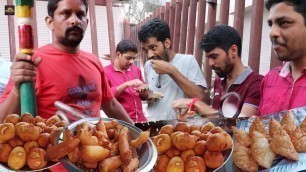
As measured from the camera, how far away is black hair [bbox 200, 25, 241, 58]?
80.8 inches

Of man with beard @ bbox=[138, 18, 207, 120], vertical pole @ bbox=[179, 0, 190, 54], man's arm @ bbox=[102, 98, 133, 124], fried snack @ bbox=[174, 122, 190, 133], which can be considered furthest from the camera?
vertical pole @ bbox=[179, 0, 190, 54]

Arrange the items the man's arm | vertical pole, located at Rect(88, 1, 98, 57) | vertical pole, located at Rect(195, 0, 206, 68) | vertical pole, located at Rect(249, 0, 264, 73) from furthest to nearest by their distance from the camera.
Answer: vertical pole, located at Rect(88, 1, 98, 57) → vertical pole, located at Rect(195, 0, 206, 68) → vertical pole, located at Rect(249, 0, 264, 73) → the man's arm

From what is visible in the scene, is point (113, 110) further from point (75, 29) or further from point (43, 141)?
point (43, 141)

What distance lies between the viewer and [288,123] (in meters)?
1.16

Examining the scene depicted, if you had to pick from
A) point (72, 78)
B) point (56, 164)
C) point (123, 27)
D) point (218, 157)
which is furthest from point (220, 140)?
point (123, 27)

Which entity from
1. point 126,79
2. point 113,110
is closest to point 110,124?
point 113,110

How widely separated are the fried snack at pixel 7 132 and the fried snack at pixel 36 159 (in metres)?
0.07

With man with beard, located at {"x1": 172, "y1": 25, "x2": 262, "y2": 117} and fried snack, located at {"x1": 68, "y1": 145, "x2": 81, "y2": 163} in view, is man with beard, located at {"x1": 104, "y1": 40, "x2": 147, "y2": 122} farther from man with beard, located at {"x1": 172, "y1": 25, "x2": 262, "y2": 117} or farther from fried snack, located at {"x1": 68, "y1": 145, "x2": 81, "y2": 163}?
fried snack, located at {"x1": 68, "y1": 145, "x2": 81, "y2": 163}

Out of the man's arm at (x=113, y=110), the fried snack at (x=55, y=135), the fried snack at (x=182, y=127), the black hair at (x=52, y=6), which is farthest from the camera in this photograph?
the man's arm at (x=113, y=110)

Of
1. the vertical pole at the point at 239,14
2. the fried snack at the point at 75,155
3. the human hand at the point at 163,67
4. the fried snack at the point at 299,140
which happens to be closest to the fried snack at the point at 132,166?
the fried snack at the point at 75,155

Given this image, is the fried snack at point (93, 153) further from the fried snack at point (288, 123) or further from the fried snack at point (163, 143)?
the fried snack at point (288, 123)

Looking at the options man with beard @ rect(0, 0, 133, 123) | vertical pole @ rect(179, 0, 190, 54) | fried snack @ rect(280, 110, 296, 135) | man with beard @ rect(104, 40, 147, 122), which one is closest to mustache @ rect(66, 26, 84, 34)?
man with beard @ rect(0, 0, 133, 123)

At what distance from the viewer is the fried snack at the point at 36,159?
0.92 metres

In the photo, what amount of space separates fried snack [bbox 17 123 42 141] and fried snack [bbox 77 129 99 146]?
0.17m
